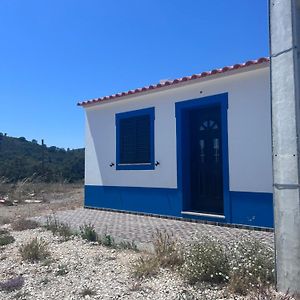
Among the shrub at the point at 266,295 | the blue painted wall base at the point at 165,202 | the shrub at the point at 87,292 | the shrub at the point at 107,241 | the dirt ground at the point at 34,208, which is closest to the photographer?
the shrub at the point at 266,295

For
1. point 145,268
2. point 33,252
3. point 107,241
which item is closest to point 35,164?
point 107,241

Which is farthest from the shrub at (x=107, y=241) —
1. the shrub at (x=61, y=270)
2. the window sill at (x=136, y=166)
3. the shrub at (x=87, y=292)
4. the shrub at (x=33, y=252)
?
the window sill at (x=136, y=166)

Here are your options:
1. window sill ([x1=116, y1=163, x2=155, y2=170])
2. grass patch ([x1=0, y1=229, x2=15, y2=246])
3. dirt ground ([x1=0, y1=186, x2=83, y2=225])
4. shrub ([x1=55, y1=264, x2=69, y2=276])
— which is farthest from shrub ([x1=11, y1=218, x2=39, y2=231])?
shrub ([x1=55, y1=264, x2=69, y2=276])

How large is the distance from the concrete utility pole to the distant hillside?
23188 mm

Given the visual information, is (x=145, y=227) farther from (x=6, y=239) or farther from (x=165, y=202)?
(x=6, y=239)

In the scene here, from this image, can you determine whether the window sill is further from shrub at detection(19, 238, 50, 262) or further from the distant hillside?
the distant hillside

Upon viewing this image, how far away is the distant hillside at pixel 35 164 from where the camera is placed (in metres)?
27.8

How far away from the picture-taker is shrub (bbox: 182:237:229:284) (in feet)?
15.5

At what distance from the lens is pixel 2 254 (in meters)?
7.00

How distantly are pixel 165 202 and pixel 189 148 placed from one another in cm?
153

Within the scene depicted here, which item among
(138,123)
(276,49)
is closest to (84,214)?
(138,123)

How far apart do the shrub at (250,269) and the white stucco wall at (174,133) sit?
3.46 metres

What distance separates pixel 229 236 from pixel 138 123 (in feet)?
15.7

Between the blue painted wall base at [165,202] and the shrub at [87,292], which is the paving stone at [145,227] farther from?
the shrub at [87,292]
